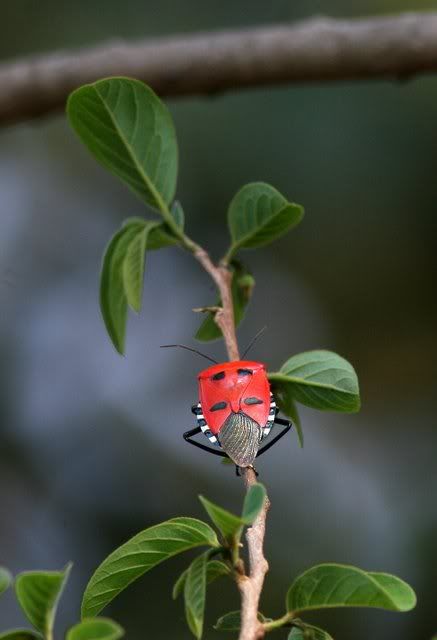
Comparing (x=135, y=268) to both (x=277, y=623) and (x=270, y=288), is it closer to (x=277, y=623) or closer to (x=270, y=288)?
(x=277, y=623)

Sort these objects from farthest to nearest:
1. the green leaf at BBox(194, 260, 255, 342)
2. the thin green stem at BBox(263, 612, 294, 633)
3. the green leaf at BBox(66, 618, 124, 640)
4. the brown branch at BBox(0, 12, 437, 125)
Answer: the brown branch at BBox(0, 12, 437, 125)
the green leaf at BBox(194, 260, 255, 342)
the thin green stem at BBox(263, 612, 294, 633)
the green leaf at BBox(66, 618, 124, 640)

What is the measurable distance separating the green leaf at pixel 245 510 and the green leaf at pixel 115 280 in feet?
1.16

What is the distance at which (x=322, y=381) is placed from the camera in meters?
0.88

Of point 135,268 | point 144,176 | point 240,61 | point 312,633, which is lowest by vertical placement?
point 312,633

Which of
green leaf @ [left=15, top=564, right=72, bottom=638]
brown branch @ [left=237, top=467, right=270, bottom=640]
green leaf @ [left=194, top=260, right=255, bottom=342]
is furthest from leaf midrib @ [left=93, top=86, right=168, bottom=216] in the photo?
green leaf @ [left=15, top=564, right=72, bottom=638]

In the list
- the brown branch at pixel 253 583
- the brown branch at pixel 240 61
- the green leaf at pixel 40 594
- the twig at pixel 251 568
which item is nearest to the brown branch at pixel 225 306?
the twig at pixel 251 568

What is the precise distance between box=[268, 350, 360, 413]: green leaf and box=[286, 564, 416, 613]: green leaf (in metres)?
0.19

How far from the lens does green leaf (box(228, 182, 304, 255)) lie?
101cm

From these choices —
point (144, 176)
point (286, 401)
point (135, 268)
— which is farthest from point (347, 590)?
point (144, 176)

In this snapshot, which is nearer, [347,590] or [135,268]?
[347,590]

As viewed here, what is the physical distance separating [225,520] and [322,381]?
0.75 feet

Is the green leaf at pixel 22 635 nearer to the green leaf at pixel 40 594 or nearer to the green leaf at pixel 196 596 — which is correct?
the green leaf at pixel 40 594

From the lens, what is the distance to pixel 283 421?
915 mm

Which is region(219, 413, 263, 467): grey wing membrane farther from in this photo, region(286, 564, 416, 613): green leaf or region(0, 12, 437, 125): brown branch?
region(0, 12, 437, 125): brown branch
